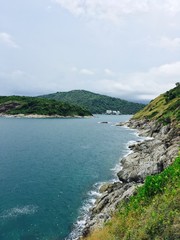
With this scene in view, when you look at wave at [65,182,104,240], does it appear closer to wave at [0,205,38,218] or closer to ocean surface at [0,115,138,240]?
ocean surface at [0,115,138,240]

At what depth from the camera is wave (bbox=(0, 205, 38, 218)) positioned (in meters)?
38.2

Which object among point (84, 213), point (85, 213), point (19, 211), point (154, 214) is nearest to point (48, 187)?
point (19, 211)

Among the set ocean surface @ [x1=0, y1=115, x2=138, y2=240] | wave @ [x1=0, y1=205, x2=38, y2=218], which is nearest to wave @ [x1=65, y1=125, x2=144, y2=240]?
ocean surface @ [x1=0, y1=115, x2=138, y2=240]

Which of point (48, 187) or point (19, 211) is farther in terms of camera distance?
point (48, 187)

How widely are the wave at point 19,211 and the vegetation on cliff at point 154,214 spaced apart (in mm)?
20156

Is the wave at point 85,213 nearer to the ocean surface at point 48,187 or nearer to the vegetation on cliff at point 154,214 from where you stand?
the ocean surface at point 48,187

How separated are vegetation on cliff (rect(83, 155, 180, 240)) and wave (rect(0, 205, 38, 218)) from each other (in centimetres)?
2016

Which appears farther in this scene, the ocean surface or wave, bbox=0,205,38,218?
wave, bbox=0,205,38,218

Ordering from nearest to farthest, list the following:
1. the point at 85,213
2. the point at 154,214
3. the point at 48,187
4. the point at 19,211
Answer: the point at 154,214, the point at 85,213, the point at 19,211, the point at 48,187

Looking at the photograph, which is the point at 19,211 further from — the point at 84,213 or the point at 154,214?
the point at 154,214

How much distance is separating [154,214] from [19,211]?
28892mm

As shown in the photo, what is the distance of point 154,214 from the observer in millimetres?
16422

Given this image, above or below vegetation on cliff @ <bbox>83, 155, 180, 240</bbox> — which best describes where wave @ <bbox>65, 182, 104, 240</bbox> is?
below

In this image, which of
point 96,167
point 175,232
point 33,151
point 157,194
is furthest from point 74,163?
point 175,232
